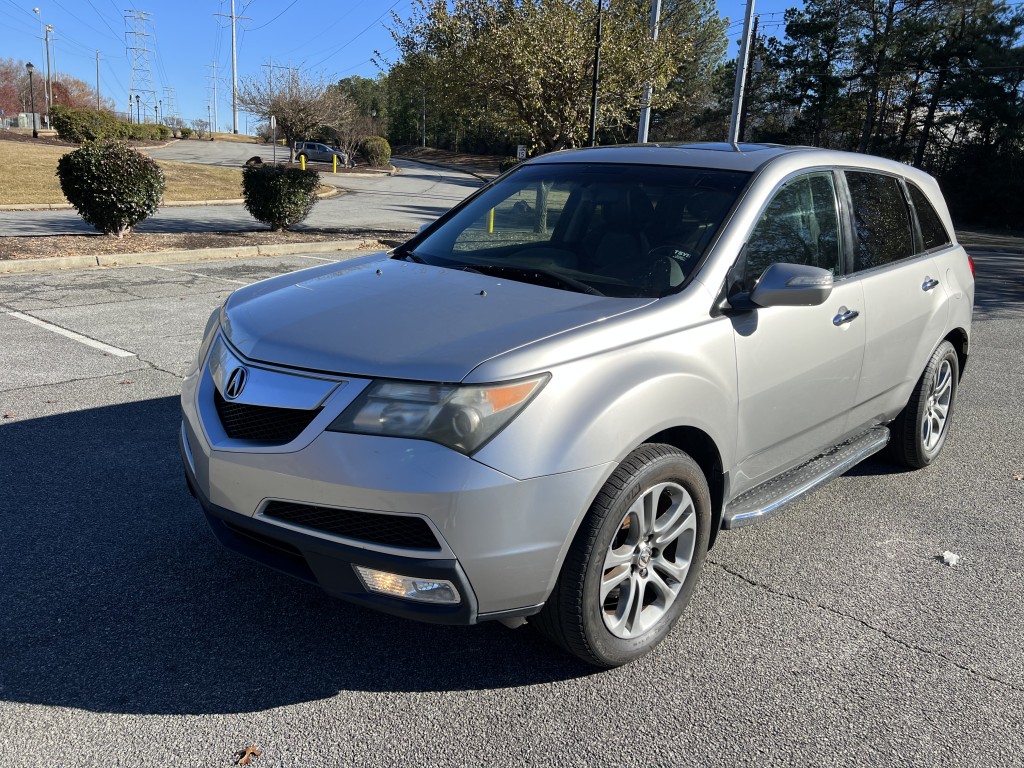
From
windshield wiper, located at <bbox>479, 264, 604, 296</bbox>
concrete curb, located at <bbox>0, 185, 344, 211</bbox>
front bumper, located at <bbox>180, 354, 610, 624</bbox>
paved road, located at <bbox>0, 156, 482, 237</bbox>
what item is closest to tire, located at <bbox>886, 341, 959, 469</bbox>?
windshield wiper, located at <bbox>479, 264, 604, 296</bbox>

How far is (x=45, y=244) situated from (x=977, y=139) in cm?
4196

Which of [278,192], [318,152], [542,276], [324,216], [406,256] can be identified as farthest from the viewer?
[318,152]

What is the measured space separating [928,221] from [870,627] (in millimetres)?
2705

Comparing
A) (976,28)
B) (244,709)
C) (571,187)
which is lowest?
(244,709)

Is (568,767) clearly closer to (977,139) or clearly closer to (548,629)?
(548,629)

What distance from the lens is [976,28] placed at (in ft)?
128

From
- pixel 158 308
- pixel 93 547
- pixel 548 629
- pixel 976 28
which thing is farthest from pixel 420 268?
pixel 976 28

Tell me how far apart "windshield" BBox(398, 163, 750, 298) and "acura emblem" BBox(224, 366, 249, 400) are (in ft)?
3.73

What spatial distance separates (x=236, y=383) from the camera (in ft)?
9.13

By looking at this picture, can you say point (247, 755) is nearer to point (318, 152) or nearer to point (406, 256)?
point (406, 256)

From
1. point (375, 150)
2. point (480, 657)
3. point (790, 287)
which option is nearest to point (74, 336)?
point (480, 657)

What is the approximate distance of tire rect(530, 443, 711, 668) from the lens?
2.66 metres

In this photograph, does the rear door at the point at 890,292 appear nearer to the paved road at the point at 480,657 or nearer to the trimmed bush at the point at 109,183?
the paved road at the point at 480,657

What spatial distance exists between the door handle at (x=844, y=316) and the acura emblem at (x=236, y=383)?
8.27 ft
